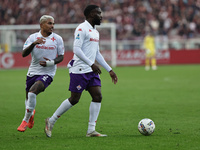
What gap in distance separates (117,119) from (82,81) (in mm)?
2551

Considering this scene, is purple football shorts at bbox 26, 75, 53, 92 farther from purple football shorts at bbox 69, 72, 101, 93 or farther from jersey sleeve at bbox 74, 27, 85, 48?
jersey sleeve at bbox 74, 27, 85, 48

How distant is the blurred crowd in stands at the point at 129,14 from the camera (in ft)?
110

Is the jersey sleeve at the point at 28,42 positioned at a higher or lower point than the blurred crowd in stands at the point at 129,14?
lower

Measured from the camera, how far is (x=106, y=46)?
104ft

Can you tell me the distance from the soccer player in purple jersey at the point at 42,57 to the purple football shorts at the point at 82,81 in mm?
759

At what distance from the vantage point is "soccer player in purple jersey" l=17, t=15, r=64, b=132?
310 inches

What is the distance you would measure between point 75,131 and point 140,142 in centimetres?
166

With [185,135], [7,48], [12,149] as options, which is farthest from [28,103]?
[7,48]

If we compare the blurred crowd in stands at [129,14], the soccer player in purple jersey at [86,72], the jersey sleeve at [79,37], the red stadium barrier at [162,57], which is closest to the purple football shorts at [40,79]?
the soccer player in purple jersey at [86,72]

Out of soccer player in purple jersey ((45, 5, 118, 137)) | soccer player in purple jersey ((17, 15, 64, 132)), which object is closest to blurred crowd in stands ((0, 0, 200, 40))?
soccer player in purple jersey ((17, 15, 64, 132))

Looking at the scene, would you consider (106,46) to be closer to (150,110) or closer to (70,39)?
(70,39)

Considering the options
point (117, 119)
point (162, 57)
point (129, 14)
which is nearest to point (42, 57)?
point (117, 119)

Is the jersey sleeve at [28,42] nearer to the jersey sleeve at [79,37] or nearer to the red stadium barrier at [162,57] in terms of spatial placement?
the jersey sleeve at [79,37]

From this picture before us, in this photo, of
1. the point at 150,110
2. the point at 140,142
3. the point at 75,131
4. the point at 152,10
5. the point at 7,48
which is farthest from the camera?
the point at 152,10
